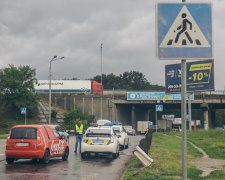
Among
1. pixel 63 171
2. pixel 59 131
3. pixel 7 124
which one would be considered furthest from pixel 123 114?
pixel 63 171

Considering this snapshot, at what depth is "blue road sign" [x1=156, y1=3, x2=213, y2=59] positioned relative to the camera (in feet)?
18.0

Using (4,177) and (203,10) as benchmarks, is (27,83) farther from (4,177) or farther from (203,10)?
(203,10)

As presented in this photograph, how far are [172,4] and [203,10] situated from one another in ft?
1.43

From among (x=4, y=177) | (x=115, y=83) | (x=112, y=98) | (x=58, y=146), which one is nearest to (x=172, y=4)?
(x=4, y=177)

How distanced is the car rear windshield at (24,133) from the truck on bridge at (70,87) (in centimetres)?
5942

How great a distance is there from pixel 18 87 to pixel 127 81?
82.9 m

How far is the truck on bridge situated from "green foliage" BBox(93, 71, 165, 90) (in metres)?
56.8

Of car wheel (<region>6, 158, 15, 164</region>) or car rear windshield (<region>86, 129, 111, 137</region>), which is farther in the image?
car rear windshield (<region>86, 129, 111, 137</region>)

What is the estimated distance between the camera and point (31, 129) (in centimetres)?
1573

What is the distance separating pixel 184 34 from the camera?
5.48 meters

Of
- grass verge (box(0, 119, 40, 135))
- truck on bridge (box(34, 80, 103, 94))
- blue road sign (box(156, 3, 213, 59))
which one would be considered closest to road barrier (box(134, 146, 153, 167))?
blue road sign (box(156, 3, 213, 59))

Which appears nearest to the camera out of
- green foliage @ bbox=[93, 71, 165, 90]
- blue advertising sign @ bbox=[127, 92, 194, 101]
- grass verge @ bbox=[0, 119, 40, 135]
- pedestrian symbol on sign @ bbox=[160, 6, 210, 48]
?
pedestrian symbol on sign @ bbox=[160, 6, 210, 48]

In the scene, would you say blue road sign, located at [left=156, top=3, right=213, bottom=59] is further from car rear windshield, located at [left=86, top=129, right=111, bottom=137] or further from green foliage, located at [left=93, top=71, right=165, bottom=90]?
green foliage, located at [left=93, top=71, right=165, bottom=90]

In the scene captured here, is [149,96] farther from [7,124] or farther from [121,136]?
[121,136]
